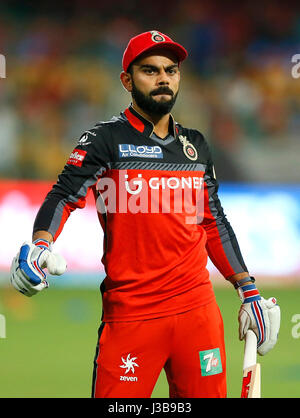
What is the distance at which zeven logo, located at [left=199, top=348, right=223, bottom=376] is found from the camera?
3465mm

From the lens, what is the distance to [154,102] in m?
3.59

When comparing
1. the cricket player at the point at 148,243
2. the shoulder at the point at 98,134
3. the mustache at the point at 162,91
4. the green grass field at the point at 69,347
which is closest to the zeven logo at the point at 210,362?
the cricket player at the point at 148,243

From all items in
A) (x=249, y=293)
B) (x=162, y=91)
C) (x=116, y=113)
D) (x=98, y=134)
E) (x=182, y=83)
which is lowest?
(x=249, y=293)

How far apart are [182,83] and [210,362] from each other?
31.1 ft

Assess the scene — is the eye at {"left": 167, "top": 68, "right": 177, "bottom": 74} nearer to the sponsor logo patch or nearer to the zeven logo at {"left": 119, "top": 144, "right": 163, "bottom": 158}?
the zeven logo at {"left": 119, "top": 144, "right": 163, "bottom": 158}

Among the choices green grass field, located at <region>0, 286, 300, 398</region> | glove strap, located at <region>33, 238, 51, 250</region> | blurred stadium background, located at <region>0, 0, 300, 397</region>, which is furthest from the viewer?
blurred stadium background, located at <region>0, 0, 300, 397</region>

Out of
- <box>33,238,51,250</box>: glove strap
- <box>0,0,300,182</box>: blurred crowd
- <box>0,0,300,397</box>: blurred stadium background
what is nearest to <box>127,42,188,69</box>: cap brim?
<box>33,238,51,250</box>: glove strap

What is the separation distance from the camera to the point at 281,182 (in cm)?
1179

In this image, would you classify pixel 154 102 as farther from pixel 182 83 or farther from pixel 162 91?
pixel 182 83

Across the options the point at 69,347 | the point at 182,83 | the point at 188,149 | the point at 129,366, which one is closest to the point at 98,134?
the point at 188,149

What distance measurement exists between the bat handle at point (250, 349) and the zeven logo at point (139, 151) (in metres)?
0.95

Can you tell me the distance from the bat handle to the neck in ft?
3.40

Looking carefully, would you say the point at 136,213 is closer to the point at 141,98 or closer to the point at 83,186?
the point at 83,186

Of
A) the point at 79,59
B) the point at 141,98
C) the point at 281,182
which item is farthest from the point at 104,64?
the point at 141,98
